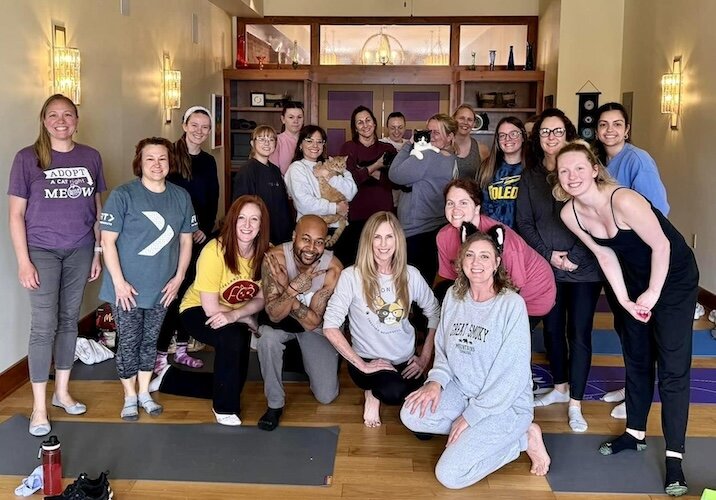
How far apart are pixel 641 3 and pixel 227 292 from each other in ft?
18.9

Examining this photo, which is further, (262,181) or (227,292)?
(262,181)

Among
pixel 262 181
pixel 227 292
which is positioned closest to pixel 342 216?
pixel 262 181

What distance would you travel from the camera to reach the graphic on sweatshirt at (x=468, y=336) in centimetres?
308

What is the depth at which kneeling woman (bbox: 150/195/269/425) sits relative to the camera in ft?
11.8

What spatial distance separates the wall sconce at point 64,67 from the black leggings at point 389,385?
2545 mm

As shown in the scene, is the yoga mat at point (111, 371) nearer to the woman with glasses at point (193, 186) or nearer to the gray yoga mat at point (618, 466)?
the woman with glasses at point (193, 186)

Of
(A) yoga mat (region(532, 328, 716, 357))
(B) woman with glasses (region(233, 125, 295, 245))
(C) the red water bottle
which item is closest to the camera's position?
(C) the red water bottle

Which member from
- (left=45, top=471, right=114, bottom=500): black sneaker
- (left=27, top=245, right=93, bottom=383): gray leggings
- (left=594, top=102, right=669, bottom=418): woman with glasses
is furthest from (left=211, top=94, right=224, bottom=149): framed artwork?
(left=45, top=471, right=114, bottom=500): black sneaker

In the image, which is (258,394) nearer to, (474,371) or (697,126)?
(474,371)

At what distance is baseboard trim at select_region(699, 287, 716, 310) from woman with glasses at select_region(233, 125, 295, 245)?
341 centimetres

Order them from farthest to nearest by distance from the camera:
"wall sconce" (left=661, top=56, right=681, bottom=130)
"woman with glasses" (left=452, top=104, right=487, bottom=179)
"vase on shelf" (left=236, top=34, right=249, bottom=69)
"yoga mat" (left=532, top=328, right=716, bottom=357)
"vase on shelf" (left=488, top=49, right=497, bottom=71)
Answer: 1. "vase on shelf" (left=236, top=34, right=249, bottom=69)
2. "vase on shelf" (left=488, top=49, right=497, bottom=71)
3. "wall sconce" (left=661, top=56, right=681, bottom=130)
4. "yoga mat" (left=532, top=328, right=716, bottom=357)
5. "woman with glasses" (left=452, top=104, right=487, bottom=179)

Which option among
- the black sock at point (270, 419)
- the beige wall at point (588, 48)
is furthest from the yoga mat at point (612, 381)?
the beige wall at point (588, 48)

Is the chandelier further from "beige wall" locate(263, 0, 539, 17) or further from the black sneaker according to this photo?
the black sneaker

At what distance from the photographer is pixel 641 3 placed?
7.40 m
